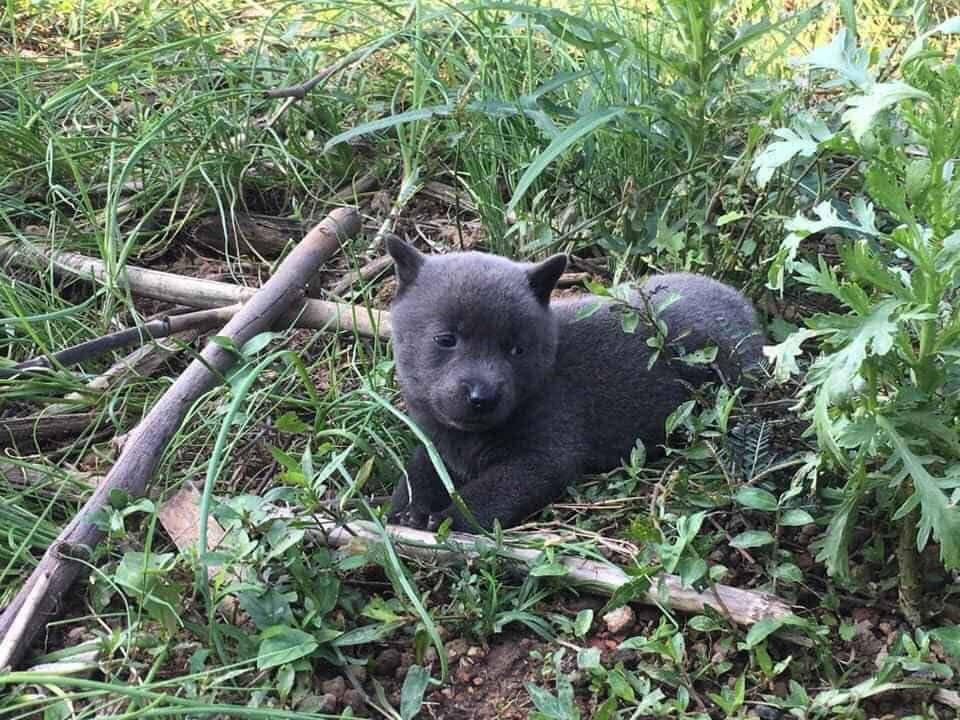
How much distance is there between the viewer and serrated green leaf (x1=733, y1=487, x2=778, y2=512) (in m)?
2.81

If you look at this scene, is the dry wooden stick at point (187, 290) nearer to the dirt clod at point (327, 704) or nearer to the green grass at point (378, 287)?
the green grass at point (378, 287)

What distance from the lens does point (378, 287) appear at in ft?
15.0

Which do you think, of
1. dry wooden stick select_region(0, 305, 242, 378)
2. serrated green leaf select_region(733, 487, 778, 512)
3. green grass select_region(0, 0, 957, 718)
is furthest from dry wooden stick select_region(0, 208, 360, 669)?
serrated green leaf select_region(733, 487, 778, 512)

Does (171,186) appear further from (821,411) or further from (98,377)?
(821,411)

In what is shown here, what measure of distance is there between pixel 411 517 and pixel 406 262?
95 cm

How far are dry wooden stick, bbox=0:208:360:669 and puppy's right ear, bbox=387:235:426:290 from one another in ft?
1.83

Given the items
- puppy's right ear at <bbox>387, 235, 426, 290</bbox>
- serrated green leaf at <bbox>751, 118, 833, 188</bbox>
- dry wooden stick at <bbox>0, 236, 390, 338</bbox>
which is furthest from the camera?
dry wooden stick at <bbox>0, 236, 390, 338</bbox>

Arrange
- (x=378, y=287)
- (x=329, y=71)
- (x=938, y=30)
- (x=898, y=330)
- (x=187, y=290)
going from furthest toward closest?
(x=329, y=71) < (x=378, y=287) < (x=187, y=290) < (x=938, y=30) < (x=898, y=330)

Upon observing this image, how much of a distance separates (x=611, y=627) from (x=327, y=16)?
4.22 metres

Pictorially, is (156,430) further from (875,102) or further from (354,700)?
(875,102)

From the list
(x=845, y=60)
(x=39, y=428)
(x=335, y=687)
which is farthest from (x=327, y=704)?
(x=845, y=60)

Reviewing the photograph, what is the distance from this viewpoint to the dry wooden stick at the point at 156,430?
9.48 ft

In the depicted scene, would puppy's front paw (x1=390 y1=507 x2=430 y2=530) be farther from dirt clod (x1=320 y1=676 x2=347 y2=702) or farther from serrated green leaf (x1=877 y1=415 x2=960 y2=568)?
serrated green leaf (x1=877 y1=415 x2=960 y2=568)

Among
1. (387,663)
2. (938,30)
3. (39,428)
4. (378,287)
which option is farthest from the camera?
(378,287)
